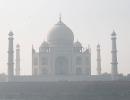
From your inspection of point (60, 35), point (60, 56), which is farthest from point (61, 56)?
point (60, 35)

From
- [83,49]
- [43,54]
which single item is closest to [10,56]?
[43,54]

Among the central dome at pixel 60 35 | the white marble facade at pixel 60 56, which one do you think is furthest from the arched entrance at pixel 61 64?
the central dome at pixel 60 35

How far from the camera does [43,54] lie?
151 feet

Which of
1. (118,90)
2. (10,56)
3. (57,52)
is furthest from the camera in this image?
(57,52)

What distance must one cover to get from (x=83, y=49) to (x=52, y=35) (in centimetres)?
344

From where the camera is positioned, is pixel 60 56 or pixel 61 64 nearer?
pixel 60 56

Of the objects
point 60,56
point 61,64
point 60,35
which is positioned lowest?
point 61,64

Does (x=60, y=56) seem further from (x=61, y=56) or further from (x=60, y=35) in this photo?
(x=60, y=35)

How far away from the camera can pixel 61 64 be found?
4628cm

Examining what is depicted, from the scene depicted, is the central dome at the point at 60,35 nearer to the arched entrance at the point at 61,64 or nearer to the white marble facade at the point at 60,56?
the white marble facade at the point at 60,56

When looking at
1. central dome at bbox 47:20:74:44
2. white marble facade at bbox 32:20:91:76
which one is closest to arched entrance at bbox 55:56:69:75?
white marble facade at bbox 32:20:91:76

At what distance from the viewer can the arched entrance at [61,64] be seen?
45906 millimetres

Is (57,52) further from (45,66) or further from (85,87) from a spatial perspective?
(85,87)

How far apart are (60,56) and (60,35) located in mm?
2048
